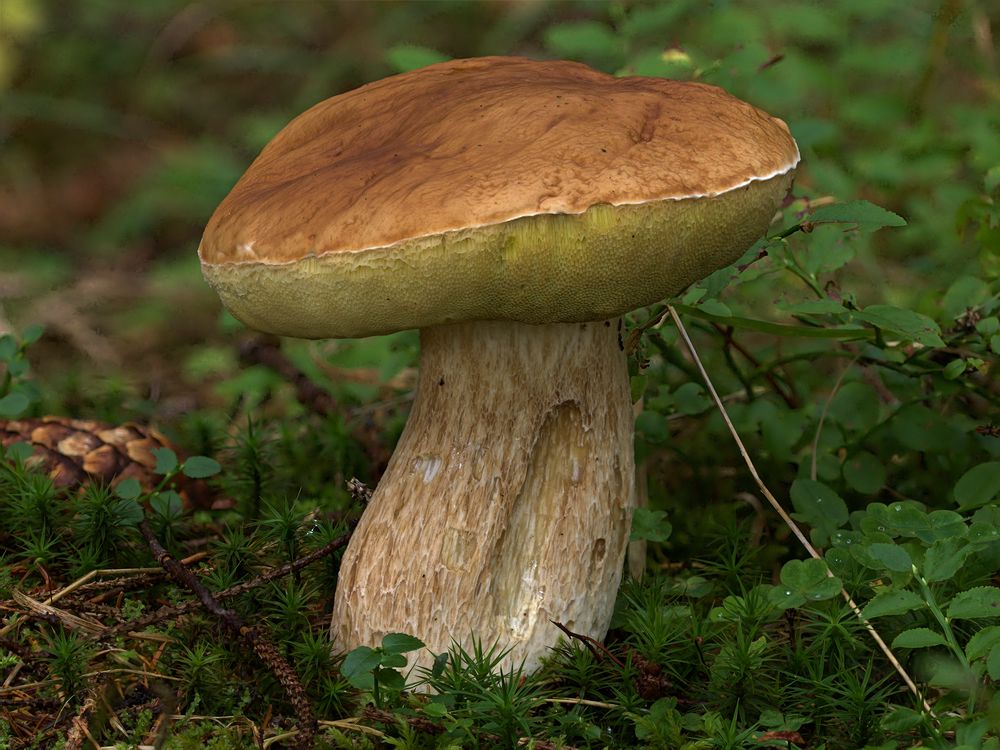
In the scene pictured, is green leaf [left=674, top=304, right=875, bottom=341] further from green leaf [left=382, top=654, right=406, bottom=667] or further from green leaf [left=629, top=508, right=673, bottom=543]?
green leaf [left=382, top=654, right=406, bottom=667]

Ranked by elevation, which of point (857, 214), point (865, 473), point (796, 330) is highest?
point (857, 214)

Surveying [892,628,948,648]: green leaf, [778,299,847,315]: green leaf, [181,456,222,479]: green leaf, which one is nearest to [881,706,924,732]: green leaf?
[892,628,948,648]: green leaf

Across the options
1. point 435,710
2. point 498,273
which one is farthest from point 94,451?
point 498,273

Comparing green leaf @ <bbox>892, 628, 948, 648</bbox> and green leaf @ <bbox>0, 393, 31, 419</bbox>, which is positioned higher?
green leaf @ <bbox>0, 393, 31, 419</bbox>

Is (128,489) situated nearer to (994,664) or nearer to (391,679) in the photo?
(391,679)

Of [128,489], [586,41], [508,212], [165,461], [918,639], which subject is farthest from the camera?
[586,41]

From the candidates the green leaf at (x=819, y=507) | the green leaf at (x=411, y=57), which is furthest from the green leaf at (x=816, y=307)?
the green leaf at (x=411, y=57)
